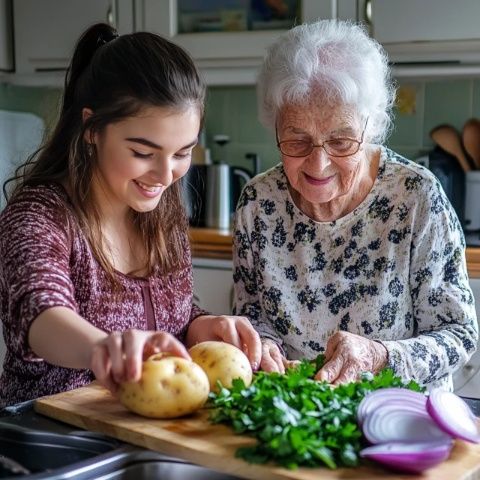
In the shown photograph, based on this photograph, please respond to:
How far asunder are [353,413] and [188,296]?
547 mm

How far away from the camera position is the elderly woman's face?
151 cm

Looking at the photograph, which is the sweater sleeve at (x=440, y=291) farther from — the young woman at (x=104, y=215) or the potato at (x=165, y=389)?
the potato at (x=165, y=389)

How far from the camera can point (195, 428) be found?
1016 millimetres

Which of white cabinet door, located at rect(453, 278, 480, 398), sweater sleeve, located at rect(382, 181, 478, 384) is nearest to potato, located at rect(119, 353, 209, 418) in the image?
sweater sleeve, located at rect(382, 181, 478, 384)

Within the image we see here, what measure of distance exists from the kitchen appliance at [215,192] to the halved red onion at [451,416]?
6.21ft

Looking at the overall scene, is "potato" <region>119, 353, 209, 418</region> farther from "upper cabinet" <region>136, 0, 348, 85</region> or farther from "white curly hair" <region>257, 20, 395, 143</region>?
"upper cabinet" <region>136, 0, 348, 85</region>

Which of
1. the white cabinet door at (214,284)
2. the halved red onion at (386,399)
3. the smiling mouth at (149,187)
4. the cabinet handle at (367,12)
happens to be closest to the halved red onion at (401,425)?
the halved red onion at (386,399)

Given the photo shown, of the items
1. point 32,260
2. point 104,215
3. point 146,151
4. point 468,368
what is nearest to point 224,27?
point 468,368

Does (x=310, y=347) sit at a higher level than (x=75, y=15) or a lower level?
lower

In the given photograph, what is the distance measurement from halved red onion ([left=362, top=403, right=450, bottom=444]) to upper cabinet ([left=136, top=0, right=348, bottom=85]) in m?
1.88

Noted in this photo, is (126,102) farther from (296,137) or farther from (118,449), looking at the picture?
(118,449)

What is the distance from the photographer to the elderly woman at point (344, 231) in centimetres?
151

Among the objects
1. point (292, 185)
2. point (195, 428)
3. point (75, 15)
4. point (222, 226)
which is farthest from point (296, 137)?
point (75, 15)

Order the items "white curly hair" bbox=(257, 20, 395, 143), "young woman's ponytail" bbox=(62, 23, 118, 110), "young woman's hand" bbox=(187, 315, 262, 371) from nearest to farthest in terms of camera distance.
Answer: "young woman's hand" bbox=(187, 315, 262, 371)
"young woman's ponytail" bbox=(62, 23, 118, 110)
"white curly hair" bbox=(257, 20, 395, 143)
